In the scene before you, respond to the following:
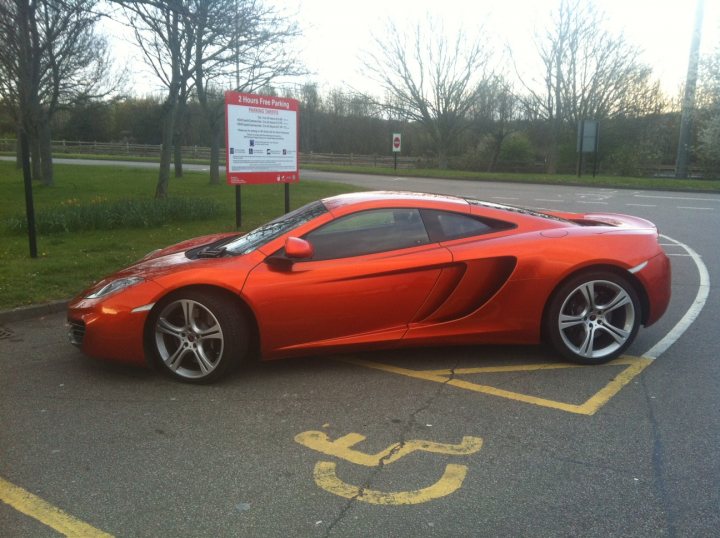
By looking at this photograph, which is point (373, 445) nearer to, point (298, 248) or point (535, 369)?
point (298, 248)

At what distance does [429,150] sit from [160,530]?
48.8m

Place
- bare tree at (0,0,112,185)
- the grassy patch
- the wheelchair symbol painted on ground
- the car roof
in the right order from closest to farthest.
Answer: the wheelchair symbol painted on ground
the car roof
the grassy patch
bare tree at (0,0,112,185)

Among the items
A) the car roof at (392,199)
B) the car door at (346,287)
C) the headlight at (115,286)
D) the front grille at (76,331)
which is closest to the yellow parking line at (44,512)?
the front grille at (76,331)

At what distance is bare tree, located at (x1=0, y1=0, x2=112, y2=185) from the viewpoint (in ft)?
49.9

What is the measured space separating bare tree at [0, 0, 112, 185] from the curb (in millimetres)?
7127

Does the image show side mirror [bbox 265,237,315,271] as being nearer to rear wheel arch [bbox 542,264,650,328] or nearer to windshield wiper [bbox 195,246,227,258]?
windshield wiper [bbox 195,246,227,258]

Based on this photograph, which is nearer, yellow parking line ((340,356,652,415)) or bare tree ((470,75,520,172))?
yellow parking line ((340,356,652,415))

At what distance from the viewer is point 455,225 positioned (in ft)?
15.1

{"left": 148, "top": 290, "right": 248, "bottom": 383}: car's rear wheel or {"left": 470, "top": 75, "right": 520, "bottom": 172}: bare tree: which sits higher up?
{"left": 470, "top": 75, "right": 520, "bottom": 172}: bare tree

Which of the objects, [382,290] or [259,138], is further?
[259,138]

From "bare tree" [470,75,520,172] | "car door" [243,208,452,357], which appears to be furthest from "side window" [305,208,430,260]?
"bare tree" [470,75,520,172]

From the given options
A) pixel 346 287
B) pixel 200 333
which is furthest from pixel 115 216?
pixel 346 287

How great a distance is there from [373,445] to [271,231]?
196cm

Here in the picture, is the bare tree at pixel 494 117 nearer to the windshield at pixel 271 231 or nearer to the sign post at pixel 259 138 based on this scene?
the sign post at pixel 259 138
